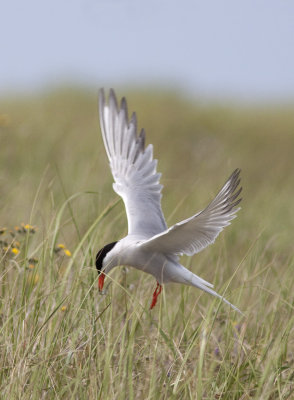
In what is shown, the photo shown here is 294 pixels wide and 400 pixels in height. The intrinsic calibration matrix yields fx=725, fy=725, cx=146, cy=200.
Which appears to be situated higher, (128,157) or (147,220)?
(128,157)

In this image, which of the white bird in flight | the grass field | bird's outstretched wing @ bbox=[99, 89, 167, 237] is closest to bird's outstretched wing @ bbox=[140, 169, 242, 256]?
the white bird in flight


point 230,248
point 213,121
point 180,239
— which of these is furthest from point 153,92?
point 180,239

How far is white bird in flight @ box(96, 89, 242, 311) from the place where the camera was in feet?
10.7

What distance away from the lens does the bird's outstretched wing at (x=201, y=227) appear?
3126mm

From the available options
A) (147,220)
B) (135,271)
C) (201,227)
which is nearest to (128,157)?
(147,220)

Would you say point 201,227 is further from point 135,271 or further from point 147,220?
point 135,271

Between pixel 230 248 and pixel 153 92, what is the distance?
8.51m

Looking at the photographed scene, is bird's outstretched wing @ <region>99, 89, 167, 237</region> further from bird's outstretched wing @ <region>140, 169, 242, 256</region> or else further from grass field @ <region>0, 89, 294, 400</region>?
bird's outstretched wing @ <region>140, 169, 242, 256</region>

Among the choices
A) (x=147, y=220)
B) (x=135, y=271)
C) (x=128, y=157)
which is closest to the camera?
→ (x=147, y=220)

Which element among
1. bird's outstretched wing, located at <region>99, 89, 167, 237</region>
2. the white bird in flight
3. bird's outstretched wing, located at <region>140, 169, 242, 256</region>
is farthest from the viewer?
bird's outstretched wing, located at <region>99, 89, 167, 237</region>

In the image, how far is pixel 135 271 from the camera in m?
4.73

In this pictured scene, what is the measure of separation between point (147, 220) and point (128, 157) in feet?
1.89

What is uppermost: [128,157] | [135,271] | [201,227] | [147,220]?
[128,157]

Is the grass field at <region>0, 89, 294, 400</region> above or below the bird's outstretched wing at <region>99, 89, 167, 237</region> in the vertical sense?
below
